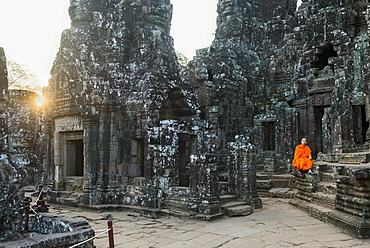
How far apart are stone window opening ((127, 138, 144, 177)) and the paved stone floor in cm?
123

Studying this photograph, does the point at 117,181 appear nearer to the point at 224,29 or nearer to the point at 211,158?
the point at 211,158

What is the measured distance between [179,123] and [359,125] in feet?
26.9

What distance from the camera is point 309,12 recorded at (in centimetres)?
1614

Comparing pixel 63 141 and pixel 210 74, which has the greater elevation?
pixel 210 74

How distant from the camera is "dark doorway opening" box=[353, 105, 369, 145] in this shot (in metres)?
13.8

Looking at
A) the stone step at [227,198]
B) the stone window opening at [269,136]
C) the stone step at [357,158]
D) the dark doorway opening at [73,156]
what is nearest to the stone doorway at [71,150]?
the dark doorway opening at [73,156]

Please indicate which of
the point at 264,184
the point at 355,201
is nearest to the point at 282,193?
the point at 264,184

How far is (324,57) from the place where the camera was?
51.9 feet

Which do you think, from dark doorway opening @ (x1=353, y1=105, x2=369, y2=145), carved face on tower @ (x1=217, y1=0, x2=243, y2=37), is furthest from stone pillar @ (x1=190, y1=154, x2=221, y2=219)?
carved face on tower @ (x1=217, y1=0, x2=243, y2=37)

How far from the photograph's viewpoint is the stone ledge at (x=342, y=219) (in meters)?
6.51

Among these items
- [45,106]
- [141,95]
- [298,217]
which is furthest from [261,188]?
[45,106]

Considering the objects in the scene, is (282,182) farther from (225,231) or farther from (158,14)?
(158,14)

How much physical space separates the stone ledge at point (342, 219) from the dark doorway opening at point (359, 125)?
18.1 ft

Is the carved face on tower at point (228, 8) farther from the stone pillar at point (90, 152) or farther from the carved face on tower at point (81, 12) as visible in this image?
the stone pillar at point (90, 152)
